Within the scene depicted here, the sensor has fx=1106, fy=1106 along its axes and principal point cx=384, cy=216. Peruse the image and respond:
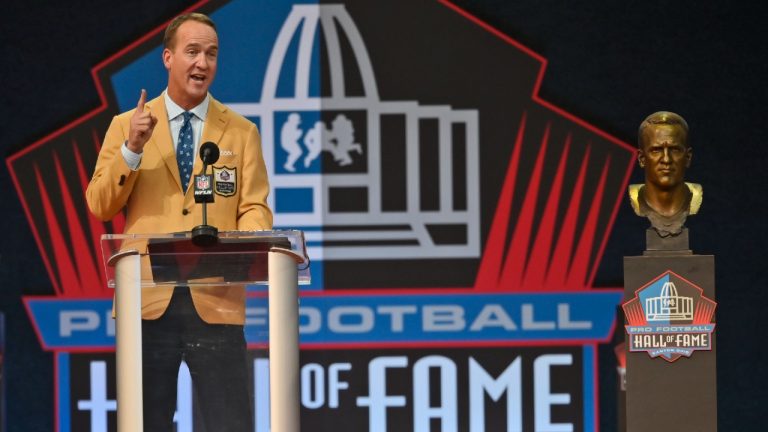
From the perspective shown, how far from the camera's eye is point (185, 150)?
326 cm

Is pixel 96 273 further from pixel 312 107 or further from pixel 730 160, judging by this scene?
pixel 730 160

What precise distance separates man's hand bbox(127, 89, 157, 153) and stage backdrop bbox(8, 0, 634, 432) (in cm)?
189

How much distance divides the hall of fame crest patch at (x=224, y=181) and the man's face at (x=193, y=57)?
352 mm

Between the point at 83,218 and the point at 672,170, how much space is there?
2567 millimetres

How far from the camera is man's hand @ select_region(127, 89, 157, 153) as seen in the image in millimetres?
2967

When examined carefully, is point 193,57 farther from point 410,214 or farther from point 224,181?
point 410,214

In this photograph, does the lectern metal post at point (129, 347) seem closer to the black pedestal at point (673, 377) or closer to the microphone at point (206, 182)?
the microphone at point (206, 182)

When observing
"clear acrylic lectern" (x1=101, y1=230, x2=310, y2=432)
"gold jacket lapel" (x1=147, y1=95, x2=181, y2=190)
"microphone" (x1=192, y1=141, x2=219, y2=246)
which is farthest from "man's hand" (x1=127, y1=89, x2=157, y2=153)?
"clear acrylic lectern" (x1=101, y1=230, x2=310, y2=432)

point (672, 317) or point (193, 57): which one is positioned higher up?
point (193, 57)

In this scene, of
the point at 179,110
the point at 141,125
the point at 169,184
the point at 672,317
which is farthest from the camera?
the point at 672,317

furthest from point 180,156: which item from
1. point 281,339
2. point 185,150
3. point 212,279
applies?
point 281,339

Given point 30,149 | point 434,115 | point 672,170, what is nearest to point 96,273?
point 30,149

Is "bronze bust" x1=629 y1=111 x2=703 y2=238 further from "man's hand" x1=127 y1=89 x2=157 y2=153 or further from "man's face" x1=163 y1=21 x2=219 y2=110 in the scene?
"man's hand" x1=127 y1=89 x2=157 y2=153

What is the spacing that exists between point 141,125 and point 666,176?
1.82 metres
